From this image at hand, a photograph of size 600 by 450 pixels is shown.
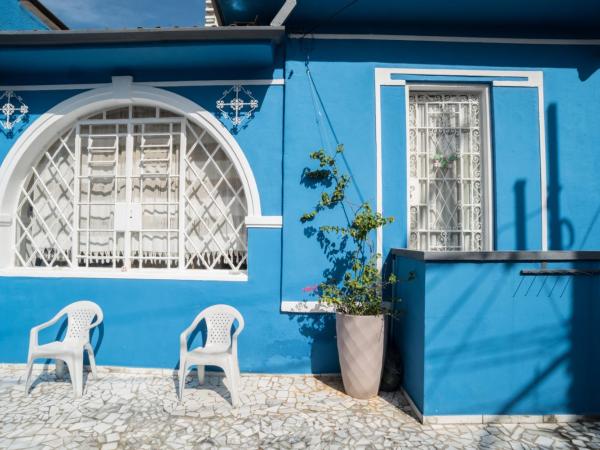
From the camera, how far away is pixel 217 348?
11.7 ft

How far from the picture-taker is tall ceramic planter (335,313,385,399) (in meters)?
3.32

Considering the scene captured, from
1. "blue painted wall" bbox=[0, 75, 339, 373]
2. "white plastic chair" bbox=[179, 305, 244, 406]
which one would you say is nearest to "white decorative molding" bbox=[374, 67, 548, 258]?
"blue painted wall" bbox=[0, 75, 339, 373]

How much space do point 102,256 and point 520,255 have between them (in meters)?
4.48

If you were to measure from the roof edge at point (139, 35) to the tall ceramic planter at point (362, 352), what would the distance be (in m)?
2.90

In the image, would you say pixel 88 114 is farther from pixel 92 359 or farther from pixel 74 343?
pixel 92 359

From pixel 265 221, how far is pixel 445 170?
2158 mm

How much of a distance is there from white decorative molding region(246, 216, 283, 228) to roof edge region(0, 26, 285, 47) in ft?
5.98

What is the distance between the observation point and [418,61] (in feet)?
13.1

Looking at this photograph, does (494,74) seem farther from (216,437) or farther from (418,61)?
(216,437)

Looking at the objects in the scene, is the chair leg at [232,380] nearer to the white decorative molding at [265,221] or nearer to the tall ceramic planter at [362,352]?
the tall ceramic planter at [362,352]

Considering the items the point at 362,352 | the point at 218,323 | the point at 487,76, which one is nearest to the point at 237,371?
the point at 218,323

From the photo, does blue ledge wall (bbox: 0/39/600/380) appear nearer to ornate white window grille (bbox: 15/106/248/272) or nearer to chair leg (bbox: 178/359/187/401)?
ornate white window grille (bbox: 15/106/248/272)

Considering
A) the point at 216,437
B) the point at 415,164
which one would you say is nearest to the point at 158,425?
the point at 216,437

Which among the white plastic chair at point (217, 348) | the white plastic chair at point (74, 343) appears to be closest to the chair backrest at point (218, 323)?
the white plastic chair at point (217, 348)
